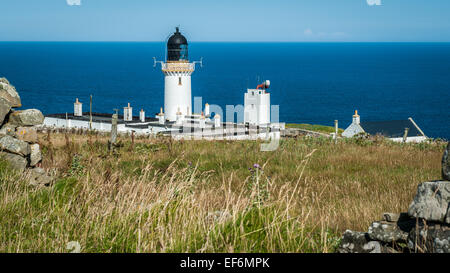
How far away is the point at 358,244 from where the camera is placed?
17.1 ft

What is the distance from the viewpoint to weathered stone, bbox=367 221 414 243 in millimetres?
5062

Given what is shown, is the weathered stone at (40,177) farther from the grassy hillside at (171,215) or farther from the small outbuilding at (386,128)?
the small outbuilding at (386,128)

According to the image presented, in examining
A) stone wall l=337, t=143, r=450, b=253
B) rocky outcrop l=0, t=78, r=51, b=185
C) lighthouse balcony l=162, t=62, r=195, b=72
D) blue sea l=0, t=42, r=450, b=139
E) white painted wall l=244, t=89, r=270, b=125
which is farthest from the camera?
blue sea l=0, t=42, r=450, b=139

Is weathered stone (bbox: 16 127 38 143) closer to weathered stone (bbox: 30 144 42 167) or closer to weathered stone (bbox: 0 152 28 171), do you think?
weathered stone (bbox: 30 144 42 167)

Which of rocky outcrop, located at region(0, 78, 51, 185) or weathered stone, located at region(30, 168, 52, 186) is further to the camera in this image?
rocky outcrop, located at region(0, 78, 51, 185)

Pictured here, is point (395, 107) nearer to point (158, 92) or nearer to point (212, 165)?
point (158, 92)

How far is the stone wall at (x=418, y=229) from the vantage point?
476 centimetres

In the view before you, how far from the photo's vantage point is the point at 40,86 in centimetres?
13862

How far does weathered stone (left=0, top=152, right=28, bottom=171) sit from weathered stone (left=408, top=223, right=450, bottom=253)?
6232mm

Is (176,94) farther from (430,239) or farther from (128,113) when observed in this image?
(430,239)

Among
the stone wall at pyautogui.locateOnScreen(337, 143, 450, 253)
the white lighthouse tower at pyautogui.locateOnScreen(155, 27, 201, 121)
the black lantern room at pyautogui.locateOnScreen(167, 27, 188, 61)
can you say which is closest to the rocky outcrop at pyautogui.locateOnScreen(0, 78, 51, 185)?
the stone wall at pyautogui.locateOnScreen(337, 143, 450, 253)

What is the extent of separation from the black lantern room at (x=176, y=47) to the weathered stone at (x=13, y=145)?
53.0m
